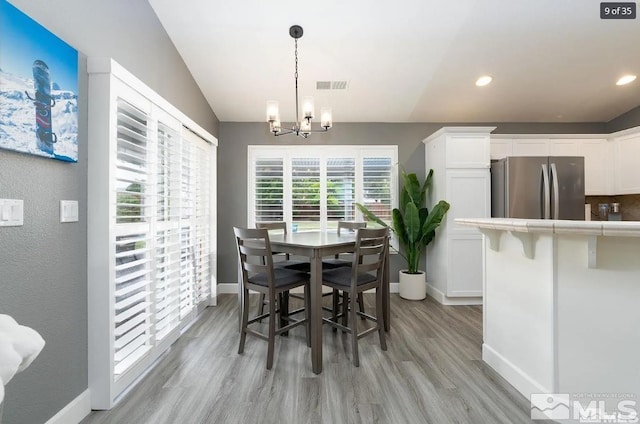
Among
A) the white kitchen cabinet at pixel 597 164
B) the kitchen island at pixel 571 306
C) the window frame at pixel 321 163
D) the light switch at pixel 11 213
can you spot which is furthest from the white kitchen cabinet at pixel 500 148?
the light switch at pixel 11 213

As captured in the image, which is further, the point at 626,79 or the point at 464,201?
the point at 464,201

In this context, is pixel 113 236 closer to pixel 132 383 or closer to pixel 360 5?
pixel 132 383

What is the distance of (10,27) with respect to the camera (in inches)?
49.6

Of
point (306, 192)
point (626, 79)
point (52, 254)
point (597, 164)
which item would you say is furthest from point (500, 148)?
point (52, 254)

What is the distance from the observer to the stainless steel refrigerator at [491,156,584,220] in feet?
10.8

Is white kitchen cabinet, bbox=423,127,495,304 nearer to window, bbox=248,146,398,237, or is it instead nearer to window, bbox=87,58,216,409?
window, bbox=248,146,398,237

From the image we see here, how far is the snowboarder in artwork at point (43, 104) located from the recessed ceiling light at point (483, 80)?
387 centimetres

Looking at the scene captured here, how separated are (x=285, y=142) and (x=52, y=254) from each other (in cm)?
315

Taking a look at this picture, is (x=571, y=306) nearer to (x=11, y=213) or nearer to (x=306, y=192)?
(x=11, y=213)

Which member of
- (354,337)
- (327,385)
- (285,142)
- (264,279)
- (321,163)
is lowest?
(327,385)

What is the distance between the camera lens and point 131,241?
2018 mm

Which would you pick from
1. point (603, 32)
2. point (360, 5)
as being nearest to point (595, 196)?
point (603, 32)
